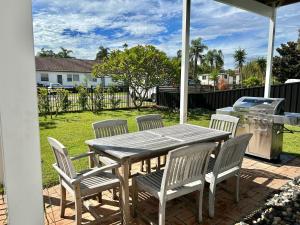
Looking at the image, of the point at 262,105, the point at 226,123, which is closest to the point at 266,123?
the point at 262,105

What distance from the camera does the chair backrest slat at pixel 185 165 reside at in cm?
210

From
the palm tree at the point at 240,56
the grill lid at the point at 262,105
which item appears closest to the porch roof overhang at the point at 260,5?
the grill lid at the point at 262,105

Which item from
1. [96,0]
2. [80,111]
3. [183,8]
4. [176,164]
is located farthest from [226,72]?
[176,164]

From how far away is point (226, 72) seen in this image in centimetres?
3753

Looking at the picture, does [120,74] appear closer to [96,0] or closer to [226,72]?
[96,0]

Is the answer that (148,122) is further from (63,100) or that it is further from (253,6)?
(63,100)

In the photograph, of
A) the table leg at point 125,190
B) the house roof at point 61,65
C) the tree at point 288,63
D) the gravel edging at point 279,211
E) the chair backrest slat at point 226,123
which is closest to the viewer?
the table leg at point 125,190

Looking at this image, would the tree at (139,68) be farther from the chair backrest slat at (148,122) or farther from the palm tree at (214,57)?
the palm tree at (214,57)

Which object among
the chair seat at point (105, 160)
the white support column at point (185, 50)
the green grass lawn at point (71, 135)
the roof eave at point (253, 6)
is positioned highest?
the roof eave at point (253, 6)

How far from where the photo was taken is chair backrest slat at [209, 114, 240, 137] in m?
3.61

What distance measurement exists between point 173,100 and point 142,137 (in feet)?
26.6

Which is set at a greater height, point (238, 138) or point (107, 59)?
point (107, 59)

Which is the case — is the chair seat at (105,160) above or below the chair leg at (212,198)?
above

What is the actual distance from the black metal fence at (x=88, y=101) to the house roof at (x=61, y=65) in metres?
18.1
